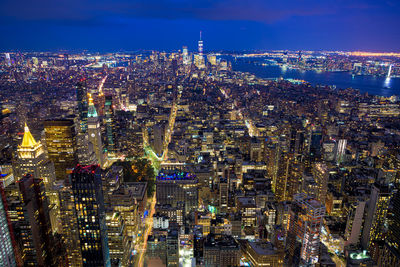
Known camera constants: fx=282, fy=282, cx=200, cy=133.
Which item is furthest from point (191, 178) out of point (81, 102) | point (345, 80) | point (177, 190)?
point (345, 80)

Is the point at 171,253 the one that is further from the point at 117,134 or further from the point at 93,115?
the point at 117,134

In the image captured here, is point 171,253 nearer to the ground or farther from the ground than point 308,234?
nearer to the ground

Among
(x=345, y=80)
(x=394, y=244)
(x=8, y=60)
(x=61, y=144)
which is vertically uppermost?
(x=8, y=60)

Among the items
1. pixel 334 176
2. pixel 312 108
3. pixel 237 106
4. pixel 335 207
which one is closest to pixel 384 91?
pixel 312 108

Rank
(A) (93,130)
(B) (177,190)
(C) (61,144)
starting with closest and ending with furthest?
(B) (177,190) → (C) (61,144) → (A) (93,130)

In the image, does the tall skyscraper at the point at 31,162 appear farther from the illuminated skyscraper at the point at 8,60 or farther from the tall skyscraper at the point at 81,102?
the illuminated skyscraper at the point at 8,60

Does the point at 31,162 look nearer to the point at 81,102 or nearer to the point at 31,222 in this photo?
the point at 31,222

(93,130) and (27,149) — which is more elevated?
(27,149)
